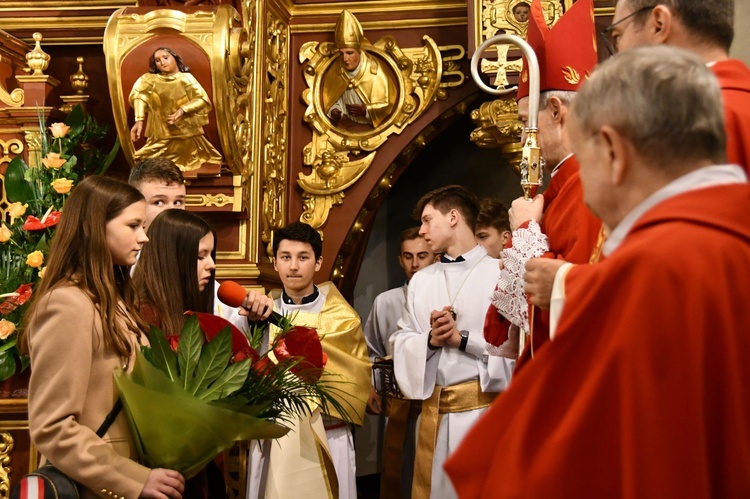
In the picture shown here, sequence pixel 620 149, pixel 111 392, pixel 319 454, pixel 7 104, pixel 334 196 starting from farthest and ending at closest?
pixel 334 196
pixel 7 104
pixel 319 454
pixel 111 392
pixel 620 149

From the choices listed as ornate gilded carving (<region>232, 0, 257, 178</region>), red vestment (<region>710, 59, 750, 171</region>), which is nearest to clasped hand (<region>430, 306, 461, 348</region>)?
ornate gilded carving (<region>232, 0, 257, 178</region>)

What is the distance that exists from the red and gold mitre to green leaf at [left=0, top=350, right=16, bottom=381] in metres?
2.45

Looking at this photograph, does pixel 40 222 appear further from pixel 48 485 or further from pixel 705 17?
pixel 705 17

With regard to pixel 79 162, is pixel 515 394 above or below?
below

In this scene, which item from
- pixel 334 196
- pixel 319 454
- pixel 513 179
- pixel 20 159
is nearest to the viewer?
pixel 319 454

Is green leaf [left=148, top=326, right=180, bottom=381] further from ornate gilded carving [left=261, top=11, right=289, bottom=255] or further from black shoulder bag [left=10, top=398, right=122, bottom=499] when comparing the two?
ornate gilded carving [left=261, top=11, right=289, bottom=255]

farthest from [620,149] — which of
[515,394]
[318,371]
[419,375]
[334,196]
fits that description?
[334,196]

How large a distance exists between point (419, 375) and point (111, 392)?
205 cm

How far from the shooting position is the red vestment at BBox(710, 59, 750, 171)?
5.95ft

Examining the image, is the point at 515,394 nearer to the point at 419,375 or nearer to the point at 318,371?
the point at 318,371

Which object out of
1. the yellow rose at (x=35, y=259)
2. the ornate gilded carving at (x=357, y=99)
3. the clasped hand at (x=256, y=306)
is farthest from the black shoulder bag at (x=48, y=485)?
the ornate gilded carving at (x=357, y=99)

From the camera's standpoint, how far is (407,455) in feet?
16.1

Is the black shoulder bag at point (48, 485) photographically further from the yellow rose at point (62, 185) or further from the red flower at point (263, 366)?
the yellow rose at point (62, 185)

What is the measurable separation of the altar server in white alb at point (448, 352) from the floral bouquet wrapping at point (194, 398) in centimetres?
174
